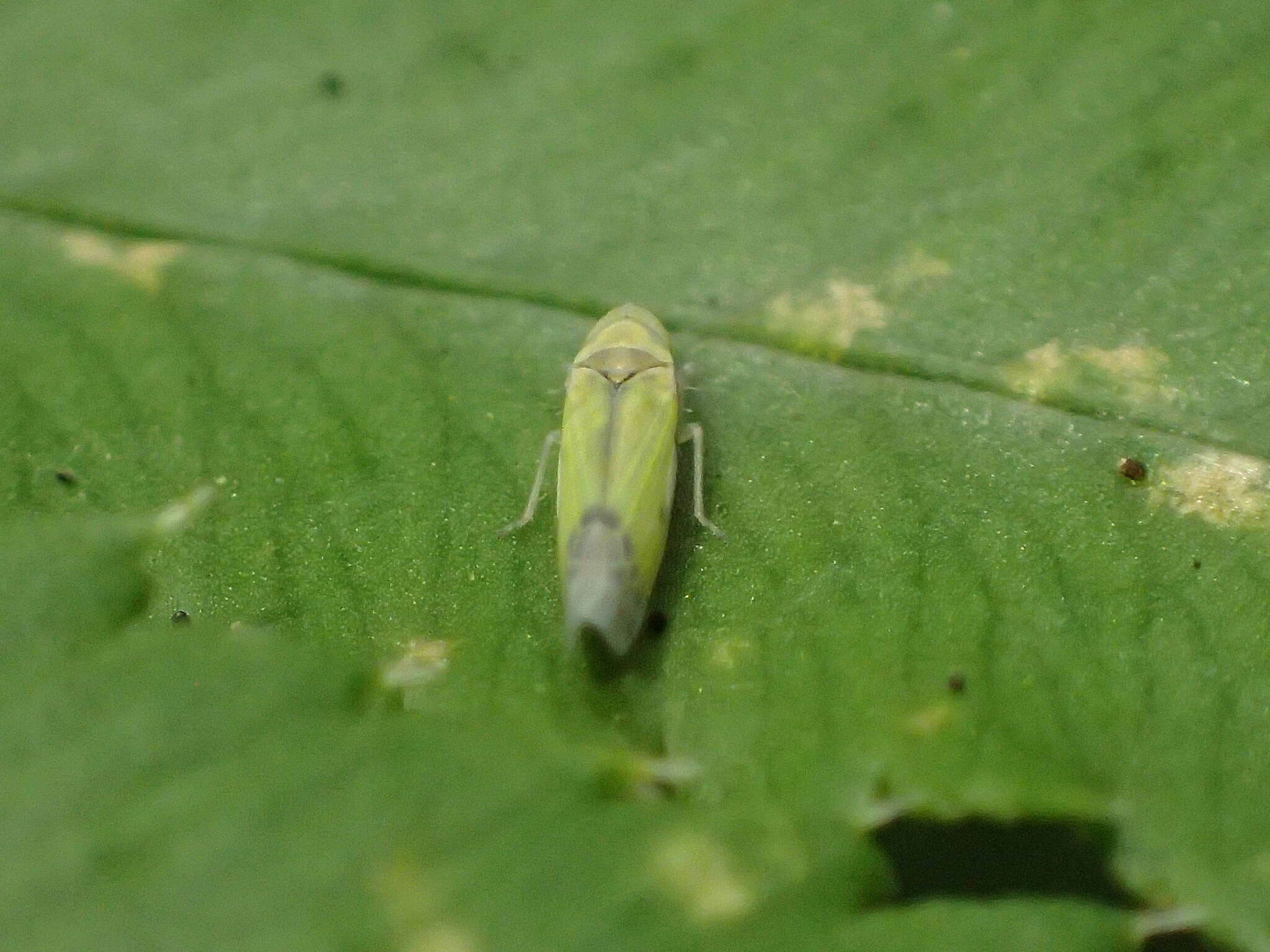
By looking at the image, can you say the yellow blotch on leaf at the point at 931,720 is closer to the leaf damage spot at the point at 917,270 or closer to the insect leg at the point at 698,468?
the insect leg at the point at 698,468

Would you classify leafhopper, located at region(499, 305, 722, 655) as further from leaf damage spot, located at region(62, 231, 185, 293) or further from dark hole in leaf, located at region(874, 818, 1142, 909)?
leaf damage spot, located at region(62, 231, 185, 293)

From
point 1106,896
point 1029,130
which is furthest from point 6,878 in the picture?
point 1029,130

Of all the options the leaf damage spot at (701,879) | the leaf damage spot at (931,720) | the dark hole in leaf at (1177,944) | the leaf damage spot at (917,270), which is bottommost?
the dark hole in leaf at (1177,944)

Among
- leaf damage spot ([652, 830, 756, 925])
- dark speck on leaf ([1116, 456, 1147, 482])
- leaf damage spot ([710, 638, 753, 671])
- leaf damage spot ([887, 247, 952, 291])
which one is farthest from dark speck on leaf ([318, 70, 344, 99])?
leaf damage spot ([652, 830, 756, 925])

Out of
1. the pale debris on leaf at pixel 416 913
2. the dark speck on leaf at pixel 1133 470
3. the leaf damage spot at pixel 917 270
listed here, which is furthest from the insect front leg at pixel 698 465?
the pale debris on leaf at pixel 416 913

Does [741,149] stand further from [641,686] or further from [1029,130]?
[641,686]

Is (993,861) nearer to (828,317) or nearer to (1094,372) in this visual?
(1094,372)
